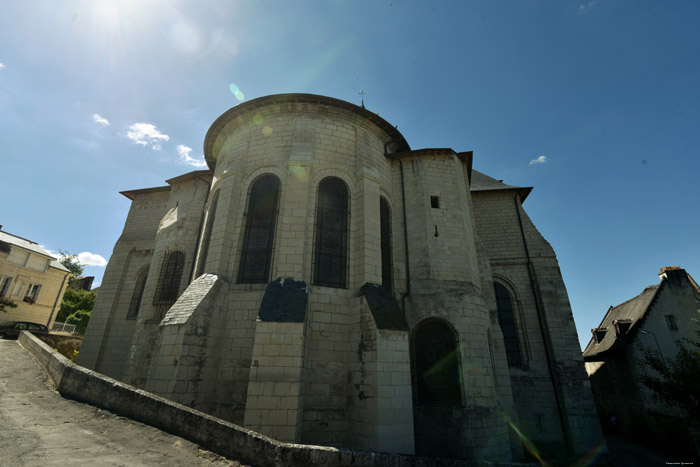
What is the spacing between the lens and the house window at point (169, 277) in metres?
10.8

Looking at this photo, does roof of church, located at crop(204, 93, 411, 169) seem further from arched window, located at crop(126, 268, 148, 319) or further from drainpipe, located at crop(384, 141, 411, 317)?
arched window, located at crop(126, 268, 148, 319)

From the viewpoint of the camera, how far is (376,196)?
30.0ft

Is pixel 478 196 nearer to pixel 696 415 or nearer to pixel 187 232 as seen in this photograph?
pixel 696 415

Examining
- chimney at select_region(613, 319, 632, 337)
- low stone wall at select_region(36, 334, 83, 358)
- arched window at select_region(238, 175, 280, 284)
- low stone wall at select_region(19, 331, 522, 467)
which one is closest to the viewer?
low stone wall at select_region(19, 331, 522, 467)

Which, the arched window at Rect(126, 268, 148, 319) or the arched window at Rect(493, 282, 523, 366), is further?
the arched window at Rect(126, 268, 148, 319)

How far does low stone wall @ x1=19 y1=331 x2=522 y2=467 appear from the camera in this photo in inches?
138

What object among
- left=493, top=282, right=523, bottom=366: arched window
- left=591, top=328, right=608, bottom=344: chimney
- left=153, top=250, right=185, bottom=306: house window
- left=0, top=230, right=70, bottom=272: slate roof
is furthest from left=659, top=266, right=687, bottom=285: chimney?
left=0, top=230, right=70, bottom=272: slate roof

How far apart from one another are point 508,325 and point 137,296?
15506 mm

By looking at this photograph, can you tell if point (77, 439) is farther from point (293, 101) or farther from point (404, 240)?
point (293, 101)

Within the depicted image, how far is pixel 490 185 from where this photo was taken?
1507 cm

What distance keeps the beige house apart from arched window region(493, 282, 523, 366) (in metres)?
0.07

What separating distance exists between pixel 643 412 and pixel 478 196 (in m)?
12.6

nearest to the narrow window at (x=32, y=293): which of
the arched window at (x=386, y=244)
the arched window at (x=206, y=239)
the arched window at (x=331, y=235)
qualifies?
the arched window at (x=206, y=239)

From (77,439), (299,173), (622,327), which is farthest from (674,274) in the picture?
(77,439)
